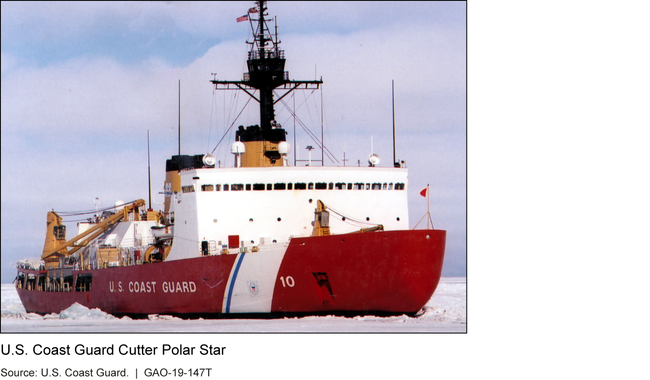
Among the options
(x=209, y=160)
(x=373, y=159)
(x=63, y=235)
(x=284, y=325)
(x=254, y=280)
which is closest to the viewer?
(x=284, y=325)

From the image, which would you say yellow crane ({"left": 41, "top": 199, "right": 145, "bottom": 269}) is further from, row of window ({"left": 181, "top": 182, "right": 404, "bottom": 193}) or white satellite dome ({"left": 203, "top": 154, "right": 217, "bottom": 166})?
row of window ({"left": 181, "top": 182, "right": 404, "bottom": 193})

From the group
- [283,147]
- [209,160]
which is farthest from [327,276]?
[209,160]

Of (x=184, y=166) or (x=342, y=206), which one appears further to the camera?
(x=184, y=166)

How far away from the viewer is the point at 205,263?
2852cm

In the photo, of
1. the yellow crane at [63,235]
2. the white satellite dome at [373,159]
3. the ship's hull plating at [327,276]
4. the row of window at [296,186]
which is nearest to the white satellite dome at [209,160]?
the row of window at [296,186]

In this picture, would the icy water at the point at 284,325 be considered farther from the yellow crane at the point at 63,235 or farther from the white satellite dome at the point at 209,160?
the yellow crane at the point at 63,235

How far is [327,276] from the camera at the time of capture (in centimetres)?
2603

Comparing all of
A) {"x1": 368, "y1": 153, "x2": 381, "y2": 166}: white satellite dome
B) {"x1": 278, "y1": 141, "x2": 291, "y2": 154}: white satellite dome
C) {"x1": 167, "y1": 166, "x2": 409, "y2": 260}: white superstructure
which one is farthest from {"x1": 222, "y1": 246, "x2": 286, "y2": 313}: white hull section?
{"x1": 368, "y1": 153, "x2": 381, "y2": 166}: white satellite dome

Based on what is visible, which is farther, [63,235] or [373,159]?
[63,235]

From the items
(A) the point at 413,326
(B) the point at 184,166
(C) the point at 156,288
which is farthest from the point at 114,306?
(A) the point at 413,326

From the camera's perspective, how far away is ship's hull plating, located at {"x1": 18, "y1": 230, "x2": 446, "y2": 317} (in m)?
25.7

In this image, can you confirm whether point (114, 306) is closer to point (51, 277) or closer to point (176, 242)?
point (176, 242)

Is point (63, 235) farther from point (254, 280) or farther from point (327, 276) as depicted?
point (327, 276)

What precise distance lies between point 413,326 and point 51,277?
22.1m
